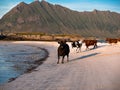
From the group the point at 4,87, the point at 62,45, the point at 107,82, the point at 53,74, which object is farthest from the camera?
the point at 62,45

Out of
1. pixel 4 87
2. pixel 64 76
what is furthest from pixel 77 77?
pixel 4 87

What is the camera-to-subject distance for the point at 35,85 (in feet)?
43.1

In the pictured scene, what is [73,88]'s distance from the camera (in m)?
12.5

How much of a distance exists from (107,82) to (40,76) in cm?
362

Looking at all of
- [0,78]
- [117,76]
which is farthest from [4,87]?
[117,76]

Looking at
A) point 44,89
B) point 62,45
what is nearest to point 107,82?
point 44,89

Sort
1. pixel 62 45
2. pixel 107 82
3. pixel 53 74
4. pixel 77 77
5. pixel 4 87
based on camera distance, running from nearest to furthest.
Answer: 1. pixel 4 87
2. pixel 107 82
3. pixel 77 77
4. pixel 53 74
5. pixel 62 45

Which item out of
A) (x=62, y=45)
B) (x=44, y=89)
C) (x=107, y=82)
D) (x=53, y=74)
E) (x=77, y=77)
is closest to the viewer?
(x=44, y=89)

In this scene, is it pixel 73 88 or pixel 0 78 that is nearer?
pixel 73 88

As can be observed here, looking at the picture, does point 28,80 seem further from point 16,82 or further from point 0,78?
point 0,78

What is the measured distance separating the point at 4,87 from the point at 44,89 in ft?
6.07

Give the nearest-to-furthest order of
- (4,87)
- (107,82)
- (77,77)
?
(4,87), (107,82), (77,77)

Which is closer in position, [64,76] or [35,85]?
[35,85]

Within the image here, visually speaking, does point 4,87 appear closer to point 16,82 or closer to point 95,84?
point 16,82
